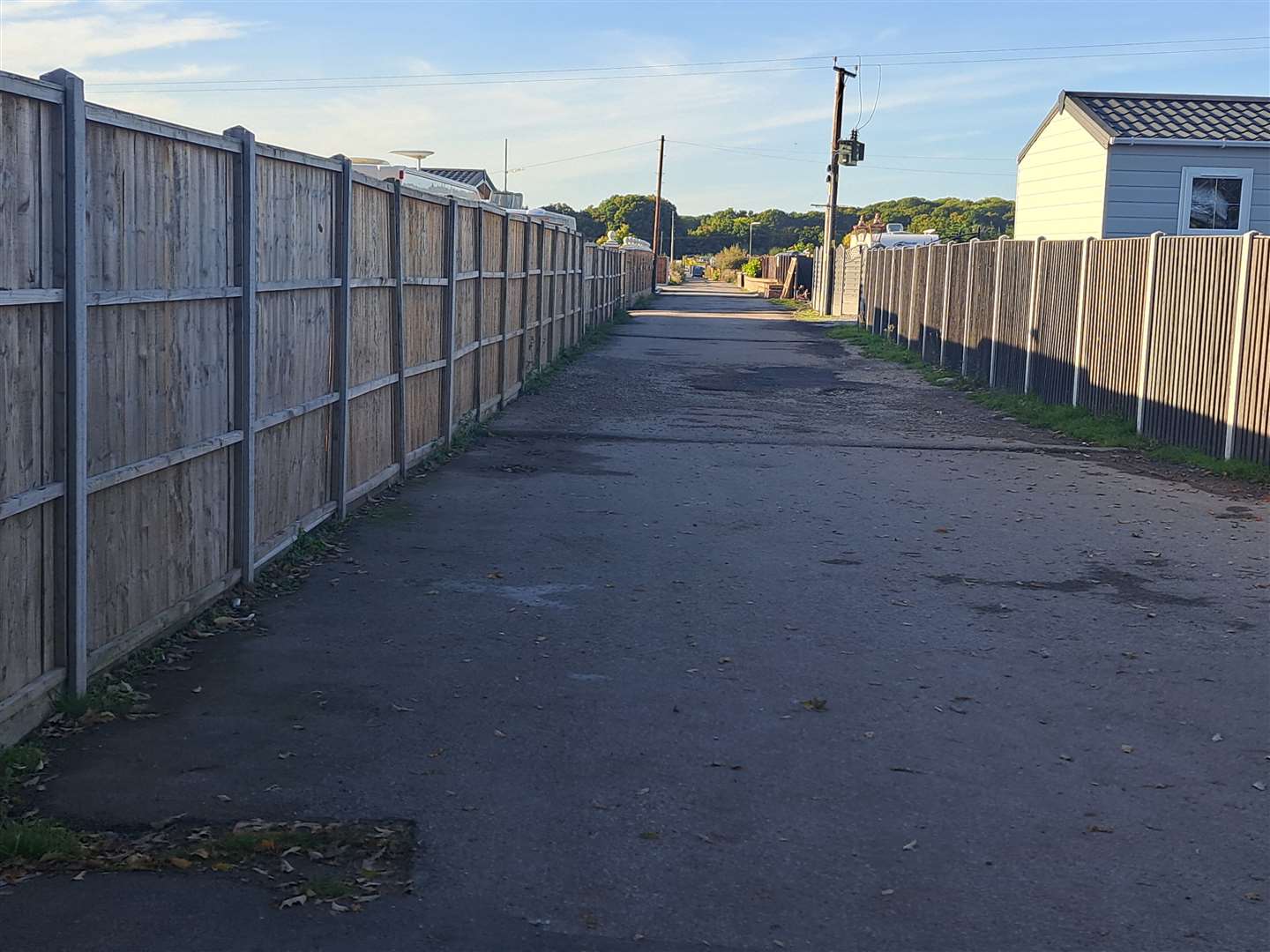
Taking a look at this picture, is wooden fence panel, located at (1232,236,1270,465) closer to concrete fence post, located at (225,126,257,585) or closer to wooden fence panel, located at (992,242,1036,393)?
wooden fence panel, located at (992,242,1036,393)

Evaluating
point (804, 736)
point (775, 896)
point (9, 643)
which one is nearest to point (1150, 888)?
point (775, 896)

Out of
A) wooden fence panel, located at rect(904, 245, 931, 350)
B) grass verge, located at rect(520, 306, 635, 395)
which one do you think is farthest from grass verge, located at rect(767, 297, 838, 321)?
wooden fence panel, located at rect(904, 245, 931, 350)

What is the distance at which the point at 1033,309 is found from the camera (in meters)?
18.2

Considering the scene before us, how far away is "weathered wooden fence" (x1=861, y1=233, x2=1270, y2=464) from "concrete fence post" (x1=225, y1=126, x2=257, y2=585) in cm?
836

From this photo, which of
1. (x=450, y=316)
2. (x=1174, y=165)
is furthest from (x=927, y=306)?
(x=450, y=316)

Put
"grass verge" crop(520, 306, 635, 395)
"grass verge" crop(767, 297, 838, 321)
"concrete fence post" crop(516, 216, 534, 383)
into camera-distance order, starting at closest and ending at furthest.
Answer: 1. "concrete fence post" crop(516, 216, 534, 383)
2. "grass verge" crop(520, 306, 635, 395)
3. "grass verge" crop(767, 297, 838, 321)

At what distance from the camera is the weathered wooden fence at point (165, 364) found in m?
4.96

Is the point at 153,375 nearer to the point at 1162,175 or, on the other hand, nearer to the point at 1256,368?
the point at 1256,368

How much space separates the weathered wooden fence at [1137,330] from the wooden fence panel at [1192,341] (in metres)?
0.02

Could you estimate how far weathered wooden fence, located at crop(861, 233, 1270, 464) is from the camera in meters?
12.1

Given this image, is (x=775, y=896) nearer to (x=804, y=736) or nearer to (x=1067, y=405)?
(x=804, y=736)

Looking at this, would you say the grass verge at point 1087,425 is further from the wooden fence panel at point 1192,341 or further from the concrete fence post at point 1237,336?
the concrete fence post at point 1237,336

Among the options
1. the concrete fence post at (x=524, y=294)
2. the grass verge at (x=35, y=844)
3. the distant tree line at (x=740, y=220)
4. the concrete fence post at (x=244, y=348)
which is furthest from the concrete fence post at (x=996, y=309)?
the distant tree line at (x=740, y=220)

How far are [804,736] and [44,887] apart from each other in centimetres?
271
